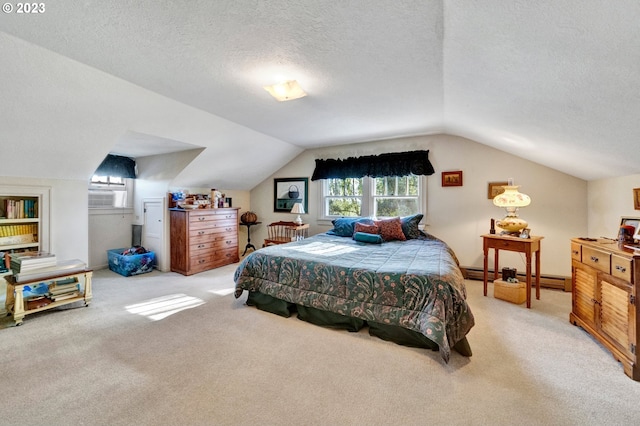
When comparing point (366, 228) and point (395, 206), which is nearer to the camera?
point (366, 228)

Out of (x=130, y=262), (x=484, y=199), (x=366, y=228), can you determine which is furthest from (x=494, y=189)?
(x=130, y=262)

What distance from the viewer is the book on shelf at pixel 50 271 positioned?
2539 millimetres

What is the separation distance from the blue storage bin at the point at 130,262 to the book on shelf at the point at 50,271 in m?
1.13

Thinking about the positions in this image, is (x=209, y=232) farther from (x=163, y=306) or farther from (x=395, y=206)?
(x=395, y=206)

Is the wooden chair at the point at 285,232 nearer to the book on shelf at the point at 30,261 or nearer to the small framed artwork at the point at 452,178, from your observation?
the small framed artwork at the point at 452,178

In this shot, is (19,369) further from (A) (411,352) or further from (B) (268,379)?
(A) (411,352)

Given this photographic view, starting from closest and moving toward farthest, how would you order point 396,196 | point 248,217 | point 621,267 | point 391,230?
point 621,267, point 391,230, point 396,196, point 248,217

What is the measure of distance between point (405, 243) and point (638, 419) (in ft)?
7.70

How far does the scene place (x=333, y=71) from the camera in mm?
2158

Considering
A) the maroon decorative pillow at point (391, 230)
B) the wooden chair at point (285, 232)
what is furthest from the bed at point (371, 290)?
the wooden chair at point (285, 232)

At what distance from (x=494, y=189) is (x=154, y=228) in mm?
5446

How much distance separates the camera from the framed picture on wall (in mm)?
5254

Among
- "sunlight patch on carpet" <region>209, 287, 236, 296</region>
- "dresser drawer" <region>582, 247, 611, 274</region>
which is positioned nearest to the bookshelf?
"sunlight patch on carpet" <region>209, 287, 236, 296</region>

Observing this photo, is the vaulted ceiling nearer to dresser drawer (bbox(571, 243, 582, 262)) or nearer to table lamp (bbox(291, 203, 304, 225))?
dresser drawer (bbox(571, 243, 582, 262))
